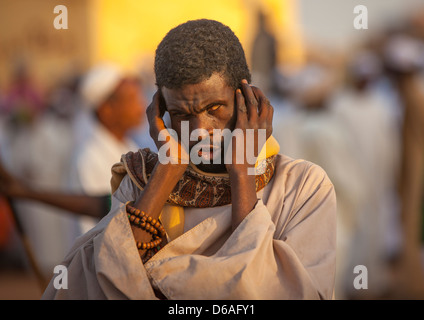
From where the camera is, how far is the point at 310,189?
3.26 meters

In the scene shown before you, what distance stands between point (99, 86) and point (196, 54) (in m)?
3.94

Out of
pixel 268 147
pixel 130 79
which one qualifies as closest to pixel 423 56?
pixel 130 79

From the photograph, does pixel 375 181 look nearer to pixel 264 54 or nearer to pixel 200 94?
pixel 264 54

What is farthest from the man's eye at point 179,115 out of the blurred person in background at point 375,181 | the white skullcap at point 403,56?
the white skullcap at point 403,56

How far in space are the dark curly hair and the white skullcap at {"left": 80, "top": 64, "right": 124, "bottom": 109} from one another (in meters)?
3.75

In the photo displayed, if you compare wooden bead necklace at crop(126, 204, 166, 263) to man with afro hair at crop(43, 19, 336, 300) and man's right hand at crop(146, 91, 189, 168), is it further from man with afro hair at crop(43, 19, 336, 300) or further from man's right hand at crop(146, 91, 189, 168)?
man's right hand at crop(146, 91, 189, 168)

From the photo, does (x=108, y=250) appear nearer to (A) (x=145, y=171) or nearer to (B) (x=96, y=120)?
(A) (x=145, y=171)

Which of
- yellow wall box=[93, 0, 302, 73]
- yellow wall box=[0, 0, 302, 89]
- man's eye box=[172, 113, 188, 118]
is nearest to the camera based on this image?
man's eye box=[172, 113, 188, 118]

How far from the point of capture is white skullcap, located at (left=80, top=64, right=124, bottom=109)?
22.7 ft

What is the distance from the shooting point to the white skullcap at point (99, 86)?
691 cm

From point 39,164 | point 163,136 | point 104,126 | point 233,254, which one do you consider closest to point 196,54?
point 163,136

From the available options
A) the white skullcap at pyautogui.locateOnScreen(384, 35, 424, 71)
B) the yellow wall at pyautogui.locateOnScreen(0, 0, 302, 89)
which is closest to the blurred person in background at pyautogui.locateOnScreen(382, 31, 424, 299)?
the white skullcap at pyautogui.locateOnScreen(384, 35, 424, 71)

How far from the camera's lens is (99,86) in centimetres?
694

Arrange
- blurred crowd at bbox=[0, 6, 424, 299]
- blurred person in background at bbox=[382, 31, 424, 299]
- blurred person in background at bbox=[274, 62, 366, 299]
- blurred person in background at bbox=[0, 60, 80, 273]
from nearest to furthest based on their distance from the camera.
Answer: blurred crowd at bbox=[0, 6, 424, 299] → blurred person in background at bbox=[274, 62, 366, 299] → blurred person in background at bbox=[382, 31, 424, 299] → blurred person in background at bbox=[0, 60, 80, 273]
